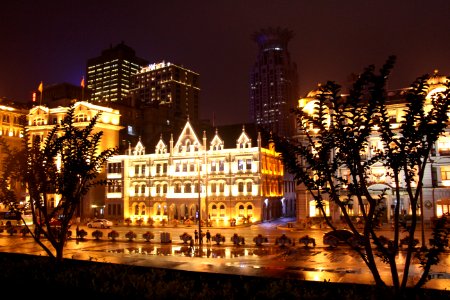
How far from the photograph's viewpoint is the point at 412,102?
1151 cm

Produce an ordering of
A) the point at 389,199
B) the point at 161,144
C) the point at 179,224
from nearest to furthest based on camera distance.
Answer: the point at 389,199, the point at 179,224, the point at 161,144

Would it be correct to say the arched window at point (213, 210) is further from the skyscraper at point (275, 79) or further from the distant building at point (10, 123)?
the skyscraper at point (275, 79)

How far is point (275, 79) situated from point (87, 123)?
408 ft

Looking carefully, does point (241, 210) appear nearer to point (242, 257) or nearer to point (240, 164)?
point (240, 164)

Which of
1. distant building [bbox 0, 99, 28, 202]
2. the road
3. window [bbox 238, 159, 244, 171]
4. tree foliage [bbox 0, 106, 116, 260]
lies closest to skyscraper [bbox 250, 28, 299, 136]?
distant building [bbox 0, 99, 28, 202]

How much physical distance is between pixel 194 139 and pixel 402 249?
47670 mm

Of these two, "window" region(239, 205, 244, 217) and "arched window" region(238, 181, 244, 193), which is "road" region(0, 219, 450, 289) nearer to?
"window" region(239, 205, 244, 217)

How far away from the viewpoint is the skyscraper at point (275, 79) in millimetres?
194625

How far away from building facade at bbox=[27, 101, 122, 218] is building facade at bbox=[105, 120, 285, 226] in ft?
11.4

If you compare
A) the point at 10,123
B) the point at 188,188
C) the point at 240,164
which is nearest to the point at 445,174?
the point at 240,164

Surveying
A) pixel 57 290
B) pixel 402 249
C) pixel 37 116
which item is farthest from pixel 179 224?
pixel 57 290

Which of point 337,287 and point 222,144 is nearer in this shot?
point 337,287

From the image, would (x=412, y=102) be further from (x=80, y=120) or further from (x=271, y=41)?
(x=271, y=41)

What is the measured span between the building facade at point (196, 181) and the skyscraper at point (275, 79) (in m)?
117
